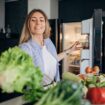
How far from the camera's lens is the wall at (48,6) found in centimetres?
602

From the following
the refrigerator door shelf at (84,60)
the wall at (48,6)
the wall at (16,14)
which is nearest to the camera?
the refrigerator door shelf at (84,60)

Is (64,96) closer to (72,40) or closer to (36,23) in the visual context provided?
(36,23)

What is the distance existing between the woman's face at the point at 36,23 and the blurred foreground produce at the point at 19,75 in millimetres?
1079

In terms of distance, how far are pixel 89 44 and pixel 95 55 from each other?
5.44 ft

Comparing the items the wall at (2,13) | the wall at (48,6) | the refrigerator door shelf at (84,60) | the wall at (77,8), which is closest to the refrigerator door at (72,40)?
the wall at (77,8)

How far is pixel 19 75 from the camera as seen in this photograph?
0.98 m

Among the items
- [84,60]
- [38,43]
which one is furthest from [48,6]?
[38,43]

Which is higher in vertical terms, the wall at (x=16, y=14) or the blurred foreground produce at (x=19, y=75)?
the wall at (x=16, y=14)

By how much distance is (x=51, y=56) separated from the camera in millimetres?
2244

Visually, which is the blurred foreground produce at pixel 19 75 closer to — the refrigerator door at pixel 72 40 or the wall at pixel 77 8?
the wall at pixel 77 8

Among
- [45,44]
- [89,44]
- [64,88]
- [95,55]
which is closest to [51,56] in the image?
[45,44]

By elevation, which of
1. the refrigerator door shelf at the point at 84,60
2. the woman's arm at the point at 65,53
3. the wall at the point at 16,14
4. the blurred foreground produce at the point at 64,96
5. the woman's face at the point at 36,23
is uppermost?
the wall at the point at 16,14

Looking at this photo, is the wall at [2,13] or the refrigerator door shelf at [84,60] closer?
the refrigerator door shelf at [84,60]

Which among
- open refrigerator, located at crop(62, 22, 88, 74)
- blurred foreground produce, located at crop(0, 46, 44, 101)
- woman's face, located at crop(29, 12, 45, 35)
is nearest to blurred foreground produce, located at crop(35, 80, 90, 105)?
blurred foreground produce, located at crop(0, 46, 44, 101)
